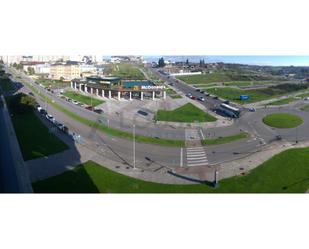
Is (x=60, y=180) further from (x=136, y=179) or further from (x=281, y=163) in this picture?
(x=281, y=163)

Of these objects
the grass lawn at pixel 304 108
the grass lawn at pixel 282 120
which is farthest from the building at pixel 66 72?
the grass lawn at pixel 304 108

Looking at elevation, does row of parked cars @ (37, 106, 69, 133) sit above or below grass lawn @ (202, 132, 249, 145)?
above

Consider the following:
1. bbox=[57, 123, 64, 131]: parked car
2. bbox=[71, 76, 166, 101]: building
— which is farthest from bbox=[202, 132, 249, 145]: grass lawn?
bbox=[57, 123, 64, 131]: parked car

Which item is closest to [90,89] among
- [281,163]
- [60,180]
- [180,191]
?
[60,180]

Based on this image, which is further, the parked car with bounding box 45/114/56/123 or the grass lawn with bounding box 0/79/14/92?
the grass lawn with bounding box 0/79/14/92

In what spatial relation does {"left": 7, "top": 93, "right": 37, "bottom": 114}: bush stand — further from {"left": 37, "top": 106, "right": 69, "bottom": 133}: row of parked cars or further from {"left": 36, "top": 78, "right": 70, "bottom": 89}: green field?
{"left": 36, "top": 78, "right": 70, "bottom": 89}: green field

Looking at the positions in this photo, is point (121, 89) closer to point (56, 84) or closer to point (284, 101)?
point (56, 84)

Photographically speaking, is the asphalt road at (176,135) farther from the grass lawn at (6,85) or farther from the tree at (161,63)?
the tree at (161,63)
